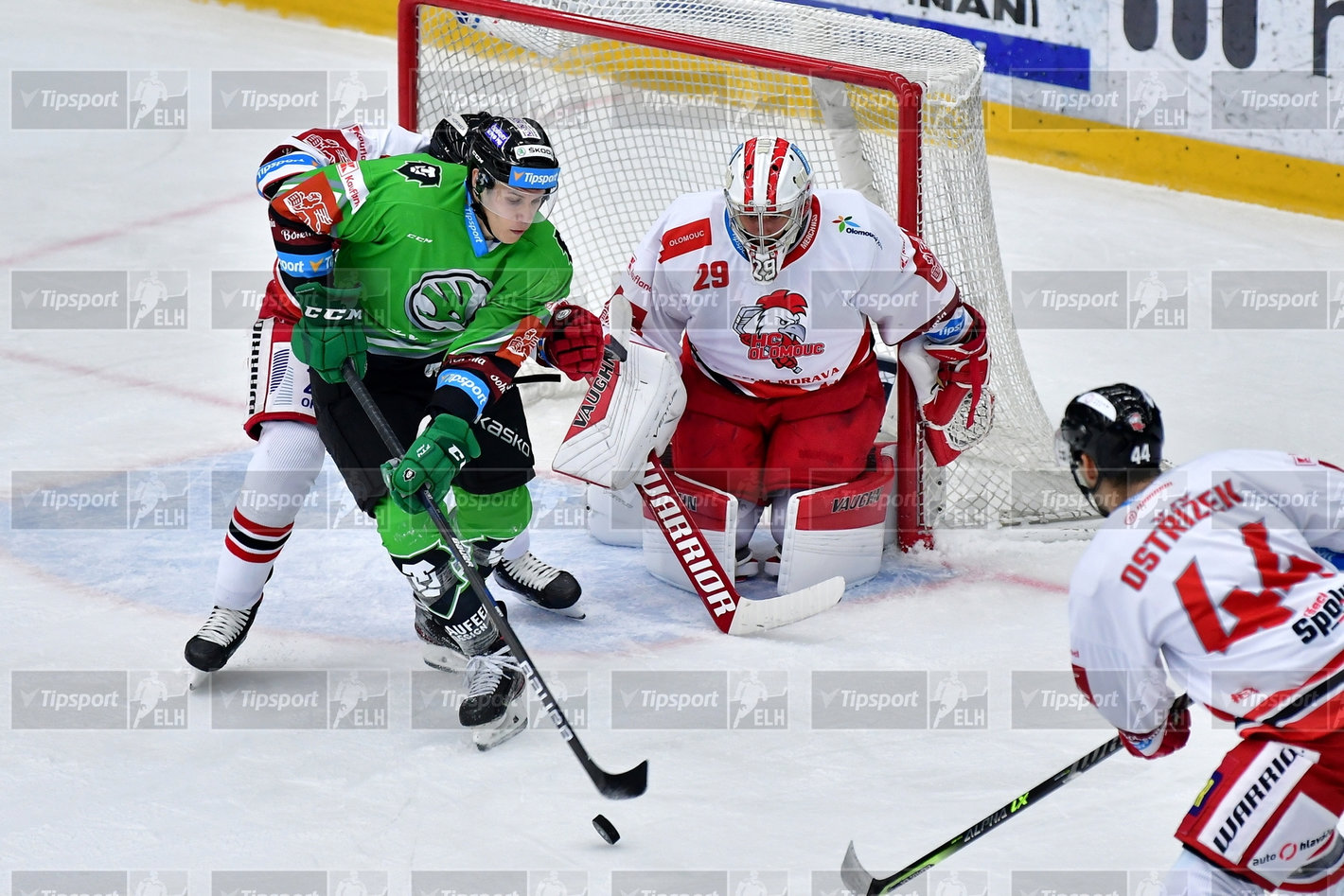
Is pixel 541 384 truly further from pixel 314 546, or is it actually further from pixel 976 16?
pixel 976 16

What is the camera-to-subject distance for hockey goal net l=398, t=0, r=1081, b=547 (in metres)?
4.08

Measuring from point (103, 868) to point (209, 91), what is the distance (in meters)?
5.56

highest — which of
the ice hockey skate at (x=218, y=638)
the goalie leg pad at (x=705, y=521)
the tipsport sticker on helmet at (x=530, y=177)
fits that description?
the tipsport sticker on helmet at (x=530, y=177)

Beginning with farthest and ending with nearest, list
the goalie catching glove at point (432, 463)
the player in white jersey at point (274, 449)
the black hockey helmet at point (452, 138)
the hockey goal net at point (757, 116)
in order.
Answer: the hockey goal net at point (757, 116), the black hockey helmet at point (452, 138), the player in white jersey at point (274, 449), the goalie catching glove at point (432, 463)

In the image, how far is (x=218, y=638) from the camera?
341 centimetres

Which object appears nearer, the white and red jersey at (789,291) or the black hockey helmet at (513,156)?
the black hockey helmet at (513,156)

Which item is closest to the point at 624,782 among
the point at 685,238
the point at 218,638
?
the point at 218,638

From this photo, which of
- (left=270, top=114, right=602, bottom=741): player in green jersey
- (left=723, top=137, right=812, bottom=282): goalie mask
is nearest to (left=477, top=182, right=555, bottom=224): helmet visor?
(left=270, top=114, right=602, bottom=741): player in green jersey

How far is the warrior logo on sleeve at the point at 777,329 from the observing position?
3742 millimetres

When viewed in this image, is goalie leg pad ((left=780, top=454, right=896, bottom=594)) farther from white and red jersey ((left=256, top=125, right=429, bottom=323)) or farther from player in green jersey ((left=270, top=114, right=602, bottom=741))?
white and red jersey ((left=256, top=125, right=429, bottom=323))

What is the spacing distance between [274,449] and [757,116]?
73.2 inches

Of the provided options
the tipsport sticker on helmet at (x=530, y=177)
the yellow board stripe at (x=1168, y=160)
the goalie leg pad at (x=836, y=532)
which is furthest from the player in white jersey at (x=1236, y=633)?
the yellow board stripe at (x=1168, y=160)

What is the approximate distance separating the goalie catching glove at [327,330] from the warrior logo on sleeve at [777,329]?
3.06 ft

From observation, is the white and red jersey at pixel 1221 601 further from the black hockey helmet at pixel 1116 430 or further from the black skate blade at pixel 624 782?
the black skate blade at pixel 624 782
